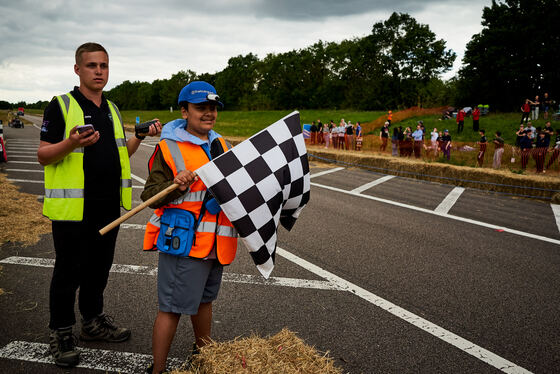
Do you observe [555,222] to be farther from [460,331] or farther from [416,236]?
[460,331]

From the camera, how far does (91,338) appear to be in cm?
314

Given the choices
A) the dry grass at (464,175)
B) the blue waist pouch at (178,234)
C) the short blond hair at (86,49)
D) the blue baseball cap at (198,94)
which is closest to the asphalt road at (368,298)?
the blue waist pouch at (178,234)

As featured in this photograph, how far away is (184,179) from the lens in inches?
86.4

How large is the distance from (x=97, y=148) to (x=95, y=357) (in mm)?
1701

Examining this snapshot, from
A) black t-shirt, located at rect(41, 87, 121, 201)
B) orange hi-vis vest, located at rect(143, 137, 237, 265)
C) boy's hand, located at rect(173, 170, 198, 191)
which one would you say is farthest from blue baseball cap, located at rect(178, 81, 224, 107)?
black t-shirt, located at rect(41, 87, 121, 201)

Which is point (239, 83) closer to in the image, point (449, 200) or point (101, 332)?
point (449, 200)

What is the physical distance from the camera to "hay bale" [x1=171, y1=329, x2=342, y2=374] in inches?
82.6

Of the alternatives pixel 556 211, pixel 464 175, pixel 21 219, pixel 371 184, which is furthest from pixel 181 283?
pixel 464 175

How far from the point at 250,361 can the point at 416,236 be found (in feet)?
15.9

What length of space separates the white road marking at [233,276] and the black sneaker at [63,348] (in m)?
1.60

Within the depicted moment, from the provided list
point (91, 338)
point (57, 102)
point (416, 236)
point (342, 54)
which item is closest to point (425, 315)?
point (416, 236)

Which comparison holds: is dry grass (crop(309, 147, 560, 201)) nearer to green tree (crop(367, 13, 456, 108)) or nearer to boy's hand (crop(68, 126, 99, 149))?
boy's hand (crop(68, 126, 99, 149))

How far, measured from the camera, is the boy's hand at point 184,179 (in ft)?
7.19

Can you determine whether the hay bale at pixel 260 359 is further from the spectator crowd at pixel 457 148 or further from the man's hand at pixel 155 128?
the spectator crowd at pixel 457 148
